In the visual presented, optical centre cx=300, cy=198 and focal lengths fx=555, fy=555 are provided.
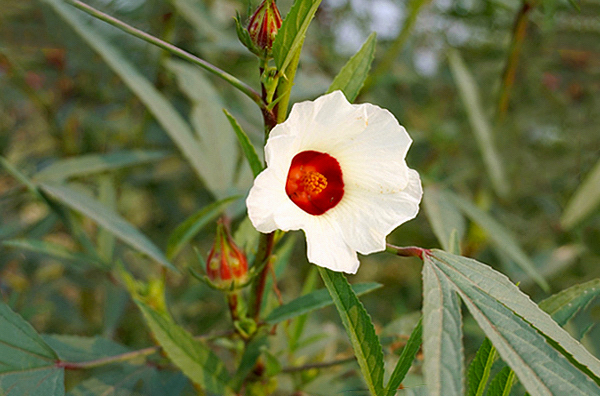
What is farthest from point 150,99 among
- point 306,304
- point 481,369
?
point 481,369

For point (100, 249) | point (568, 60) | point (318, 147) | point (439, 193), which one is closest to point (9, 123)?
point (100, 249)

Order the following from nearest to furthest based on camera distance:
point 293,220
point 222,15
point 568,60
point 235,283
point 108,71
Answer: point 293,220
point 235,283
point 108,71
point 568,60
point 222,15

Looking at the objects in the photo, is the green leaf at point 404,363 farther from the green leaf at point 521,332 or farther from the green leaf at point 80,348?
the green leaf at point 80,348

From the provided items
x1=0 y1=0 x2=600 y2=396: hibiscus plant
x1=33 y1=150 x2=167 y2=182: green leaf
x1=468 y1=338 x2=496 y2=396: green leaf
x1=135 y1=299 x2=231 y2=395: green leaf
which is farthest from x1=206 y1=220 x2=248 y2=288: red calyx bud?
x1=33 y1=150 x2=167 y2=182: green leaf

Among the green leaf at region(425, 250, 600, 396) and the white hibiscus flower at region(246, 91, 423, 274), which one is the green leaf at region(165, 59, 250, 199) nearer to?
the white hibiscus flower at region(246, 91, 423, 274)

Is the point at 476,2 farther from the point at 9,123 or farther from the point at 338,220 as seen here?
the point at 9,123

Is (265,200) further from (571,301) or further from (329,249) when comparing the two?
(571,301)
